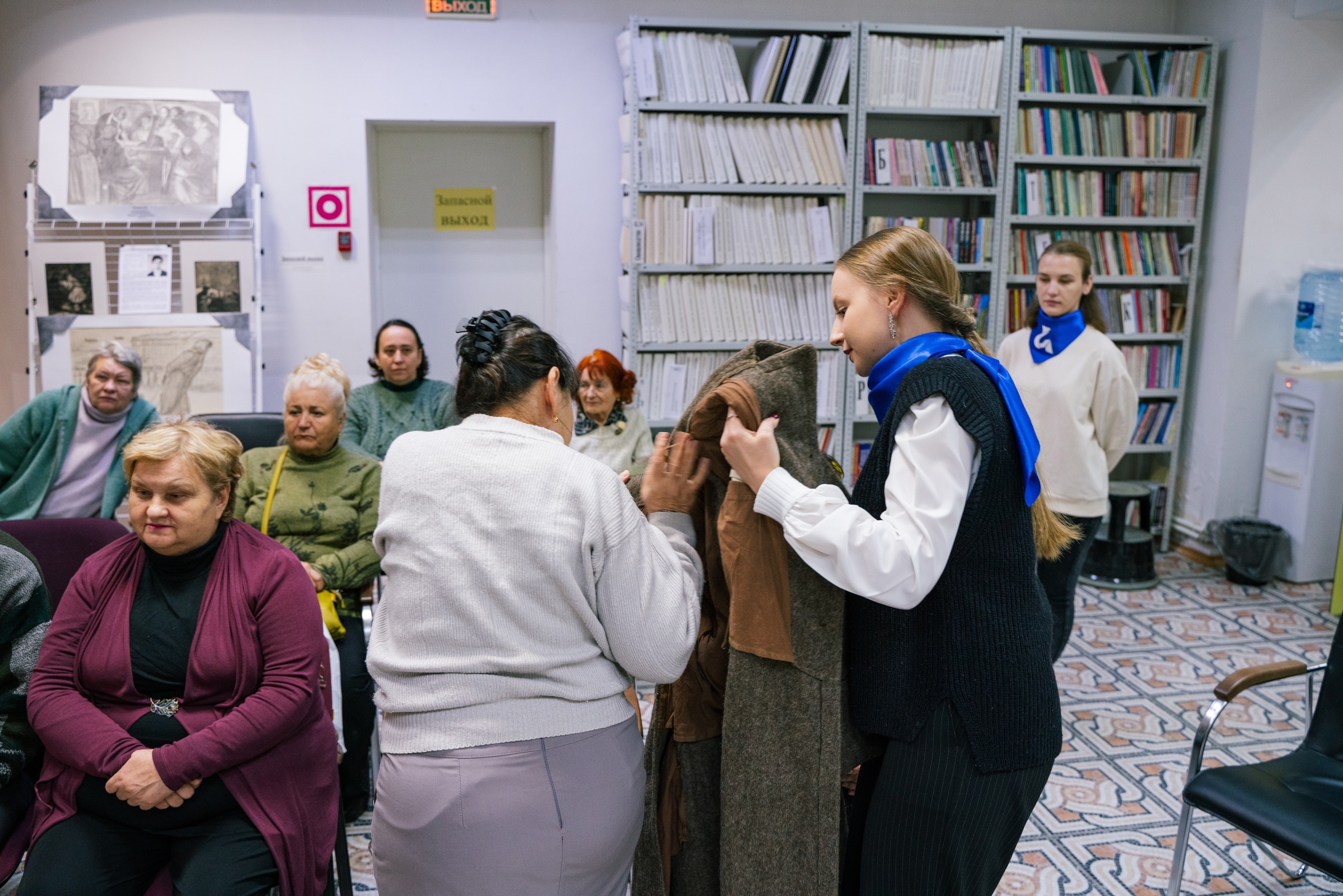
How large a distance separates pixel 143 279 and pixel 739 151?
272 cm

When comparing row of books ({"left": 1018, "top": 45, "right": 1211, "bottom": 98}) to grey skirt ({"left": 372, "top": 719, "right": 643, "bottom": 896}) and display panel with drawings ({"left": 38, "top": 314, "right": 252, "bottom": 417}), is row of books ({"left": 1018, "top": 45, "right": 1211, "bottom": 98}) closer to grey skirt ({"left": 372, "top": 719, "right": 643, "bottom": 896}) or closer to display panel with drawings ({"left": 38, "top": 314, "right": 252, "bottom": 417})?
display panel with drawings ({"left": 38, "top": 314, "right": 252, "bottom": 417})

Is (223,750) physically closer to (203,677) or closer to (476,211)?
(203,677)

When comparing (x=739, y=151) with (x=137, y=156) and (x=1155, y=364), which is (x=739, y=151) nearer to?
(x=1155, y=364)

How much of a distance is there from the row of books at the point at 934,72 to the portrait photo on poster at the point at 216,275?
3.00 metres

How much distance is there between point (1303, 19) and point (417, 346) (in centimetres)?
443

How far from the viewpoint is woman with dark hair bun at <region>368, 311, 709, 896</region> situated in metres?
1.38

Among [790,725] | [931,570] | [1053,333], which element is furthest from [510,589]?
[1053,333]

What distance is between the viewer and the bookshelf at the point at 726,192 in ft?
15.4

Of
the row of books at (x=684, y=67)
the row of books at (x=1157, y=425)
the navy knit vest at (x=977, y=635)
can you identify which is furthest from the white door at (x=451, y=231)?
the navy knit vest at (x=977, y=635)

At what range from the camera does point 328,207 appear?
4.79 meters

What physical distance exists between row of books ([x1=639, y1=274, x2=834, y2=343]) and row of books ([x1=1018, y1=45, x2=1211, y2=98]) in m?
1.44

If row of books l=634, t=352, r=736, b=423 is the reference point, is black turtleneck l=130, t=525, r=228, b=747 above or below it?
below

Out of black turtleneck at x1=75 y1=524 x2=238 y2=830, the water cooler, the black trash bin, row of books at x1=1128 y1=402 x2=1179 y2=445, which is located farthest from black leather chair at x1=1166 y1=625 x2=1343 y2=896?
row of books at x1=1128 y1=402 x2=1179 y2=445

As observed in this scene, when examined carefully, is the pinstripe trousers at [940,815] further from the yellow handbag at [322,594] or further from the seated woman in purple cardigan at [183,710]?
the yellow handbag at [322,594]
